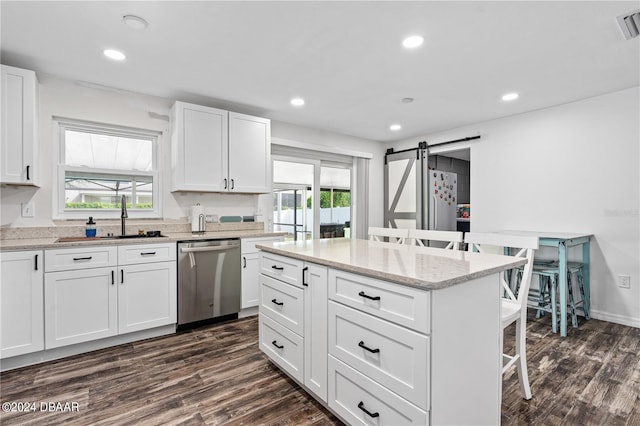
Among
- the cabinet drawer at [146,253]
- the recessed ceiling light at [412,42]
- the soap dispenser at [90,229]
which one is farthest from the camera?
the soap dispenser at [90,229]

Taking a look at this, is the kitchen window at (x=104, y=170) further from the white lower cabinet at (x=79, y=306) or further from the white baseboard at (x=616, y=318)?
the white baseboard at (x=616, y=318)

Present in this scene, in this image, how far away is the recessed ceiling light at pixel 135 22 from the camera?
2.05 metres

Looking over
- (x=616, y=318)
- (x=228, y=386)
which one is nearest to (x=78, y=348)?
(x=228, y=386)

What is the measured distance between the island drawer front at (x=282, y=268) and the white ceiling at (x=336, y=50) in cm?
158

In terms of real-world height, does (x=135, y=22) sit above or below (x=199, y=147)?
above

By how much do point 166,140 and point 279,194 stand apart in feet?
5.34

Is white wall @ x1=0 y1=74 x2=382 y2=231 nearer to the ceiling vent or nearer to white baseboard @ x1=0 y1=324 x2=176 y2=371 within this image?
white baseboard @ x1=0 y1=324 x2=176 y2=371

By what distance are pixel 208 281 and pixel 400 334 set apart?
2.37 metres

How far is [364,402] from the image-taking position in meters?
1.54

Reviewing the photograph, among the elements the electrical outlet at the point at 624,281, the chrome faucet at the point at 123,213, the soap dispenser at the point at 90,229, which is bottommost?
the electrical outlet at the point at 624,281

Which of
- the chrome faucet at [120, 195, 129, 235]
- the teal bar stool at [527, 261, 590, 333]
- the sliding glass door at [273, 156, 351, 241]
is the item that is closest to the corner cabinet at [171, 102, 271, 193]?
the chrome faucet at [120, 195, 129, 235]

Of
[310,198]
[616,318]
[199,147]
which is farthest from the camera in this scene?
[310,198]

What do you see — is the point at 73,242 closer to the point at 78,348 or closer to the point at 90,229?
the point at 90,229

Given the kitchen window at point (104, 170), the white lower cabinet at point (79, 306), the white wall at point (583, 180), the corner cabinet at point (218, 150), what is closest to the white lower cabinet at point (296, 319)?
the white lower cabinet at point (79, 306)
